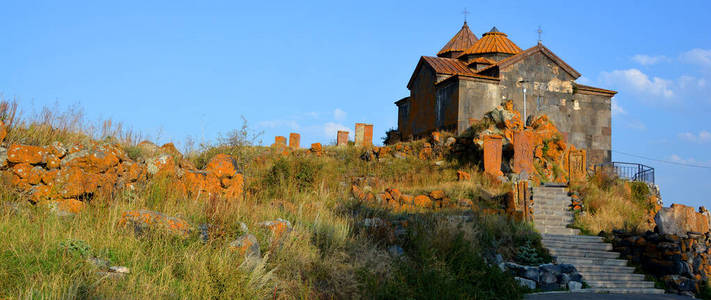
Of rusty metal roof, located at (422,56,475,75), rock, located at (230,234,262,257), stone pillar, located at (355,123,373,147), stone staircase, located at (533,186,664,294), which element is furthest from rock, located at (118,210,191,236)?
stone pillar, located at (355,123,373,147)

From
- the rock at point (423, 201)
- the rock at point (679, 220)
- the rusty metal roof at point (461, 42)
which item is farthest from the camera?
the rusty metal roof at point (461, 42)

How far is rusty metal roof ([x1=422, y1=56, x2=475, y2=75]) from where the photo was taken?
30125 mm

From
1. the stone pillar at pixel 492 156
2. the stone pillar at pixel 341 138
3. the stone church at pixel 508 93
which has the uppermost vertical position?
the stone church at pixel 508 93

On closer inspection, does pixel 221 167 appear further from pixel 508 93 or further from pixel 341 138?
pixel 341 138

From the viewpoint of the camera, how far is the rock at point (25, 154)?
8508 mm

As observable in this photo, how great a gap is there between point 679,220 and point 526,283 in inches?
207

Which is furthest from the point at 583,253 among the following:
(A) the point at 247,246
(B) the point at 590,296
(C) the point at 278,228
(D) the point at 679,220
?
(A) the point at 247,246

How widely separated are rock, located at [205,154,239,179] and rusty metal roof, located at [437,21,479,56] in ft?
88.4

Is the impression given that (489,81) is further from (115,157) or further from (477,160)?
(115,157)

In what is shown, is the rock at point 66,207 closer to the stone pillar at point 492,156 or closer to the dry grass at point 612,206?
the dry grass at point 612,206

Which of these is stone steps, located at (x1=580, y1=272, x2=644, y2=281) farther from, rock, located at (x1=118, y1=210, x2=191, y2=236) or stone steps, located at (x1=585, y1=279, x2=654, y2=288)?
rock, located at (x1=118, y1=210, x2=191, y2=236)

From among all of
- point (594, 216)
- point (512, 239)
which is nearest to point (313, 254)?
point (512, 239)

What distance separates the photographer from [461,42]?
3650cm

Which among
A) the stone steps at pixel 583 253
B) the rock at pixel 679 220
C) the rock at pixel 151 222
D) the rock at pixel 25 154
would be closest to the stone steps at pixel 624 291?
the stone steps at pixel 583 253
